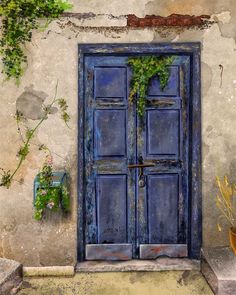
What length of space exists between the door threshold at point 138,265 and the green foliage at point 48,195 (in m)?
0.73

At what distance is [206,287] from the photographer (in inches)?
167

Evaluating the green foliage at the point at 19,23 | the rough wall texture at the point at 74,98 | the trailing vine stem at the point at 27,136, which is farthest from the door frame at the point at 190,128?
the green foliage at the point at 19,23

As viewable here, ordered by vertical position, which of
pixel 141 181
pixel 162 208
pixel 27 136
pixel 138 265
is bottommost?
pixel 138 265

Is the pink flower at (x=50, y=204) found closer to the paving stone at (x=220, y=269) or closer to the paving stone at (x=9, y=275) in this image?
the paving stone at (x=9, y=275)

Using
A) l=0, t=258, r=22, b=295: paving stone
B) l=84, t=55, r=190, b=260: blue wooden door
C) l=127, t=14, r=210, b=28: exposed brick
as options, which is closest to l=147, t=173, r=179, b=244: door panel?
l=84, t=55, r=190, b=260: blue wooden door

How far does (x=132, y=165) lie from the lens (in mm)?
4602

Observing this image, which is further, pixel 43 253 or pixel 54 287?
pixel 43 253

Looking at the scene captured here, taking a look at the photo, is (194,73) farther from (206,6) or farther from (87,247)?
(87,247)

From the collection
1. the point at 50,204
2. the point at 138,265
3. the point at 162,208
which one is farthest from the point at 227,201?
the point at 50,204

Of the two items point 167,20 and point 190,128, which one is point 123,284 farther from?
point 167,20

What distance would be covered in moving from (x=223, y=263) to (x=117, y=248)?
3.95 feet

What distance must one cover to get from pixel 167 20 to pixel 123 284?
9.44 feet

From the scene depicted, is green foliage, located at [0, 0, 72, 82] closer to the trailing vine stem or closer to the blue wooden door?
the trailing vine stem

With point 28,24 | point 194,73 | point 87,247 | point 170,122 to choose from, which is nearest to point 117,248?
point 87,247
